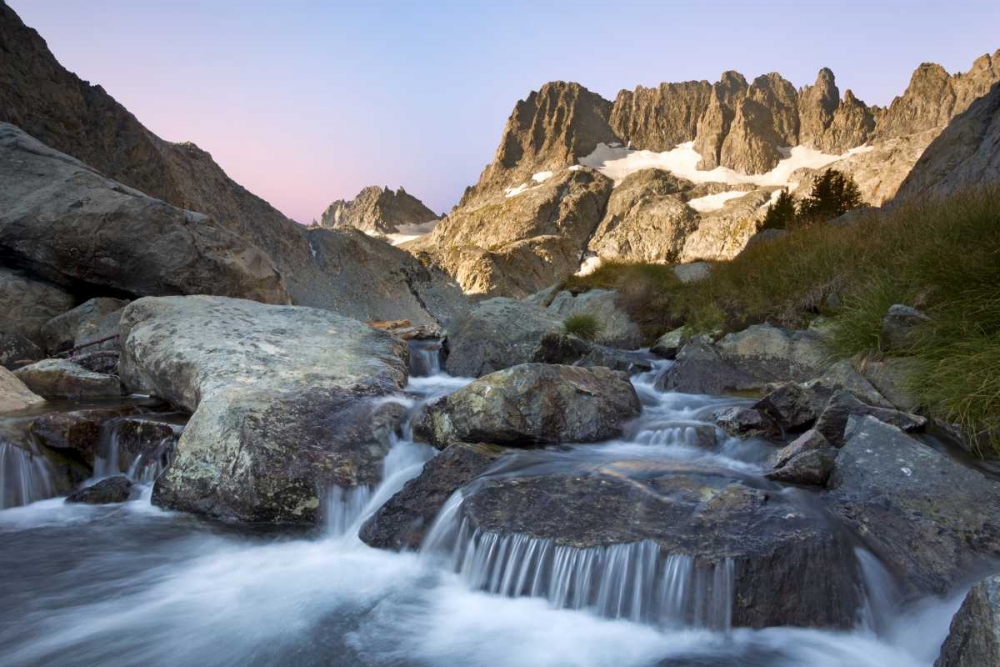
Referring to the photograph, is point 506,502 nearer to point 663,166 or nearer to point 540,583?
point 540,583

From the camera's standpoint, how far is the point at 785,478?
385cm

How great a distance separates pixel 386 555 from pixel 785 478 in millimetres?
2892

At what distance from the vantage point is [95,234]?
9391 mm

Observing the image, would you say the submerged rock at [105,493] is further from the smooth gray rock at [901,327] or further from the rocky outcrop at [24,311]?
the smooth gray rock at [901,327]

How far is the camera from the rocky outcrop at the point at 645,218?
362 ft

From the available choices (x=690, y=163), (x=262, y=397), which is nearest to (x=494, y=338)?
(x=262, y=397)

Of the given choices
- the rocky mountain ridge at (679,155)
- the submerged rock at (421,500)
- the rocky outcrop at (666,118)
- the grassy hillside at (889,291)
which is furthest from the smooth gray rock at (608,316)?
the rocky outcrop at (666,118)

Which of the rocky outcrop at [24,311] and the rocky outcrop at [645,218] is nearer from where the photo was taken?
the rocky outcrop at [24,311]

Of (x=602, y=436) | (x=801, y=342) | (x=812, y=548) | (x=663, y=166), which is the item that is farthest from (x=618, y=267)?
(x=663, y=166)

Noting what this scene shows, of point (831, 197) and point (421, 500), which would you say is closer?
point (421, 500)

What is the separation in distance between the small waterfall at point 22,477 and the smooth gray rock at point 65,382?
2.29m

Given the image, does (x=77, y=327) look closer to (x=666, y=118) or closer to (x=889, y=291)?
(x=889, y=291)

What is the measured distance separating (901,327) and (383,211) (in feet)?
618

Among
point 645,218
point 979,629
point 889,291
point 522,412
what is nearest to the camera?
point 979,629
